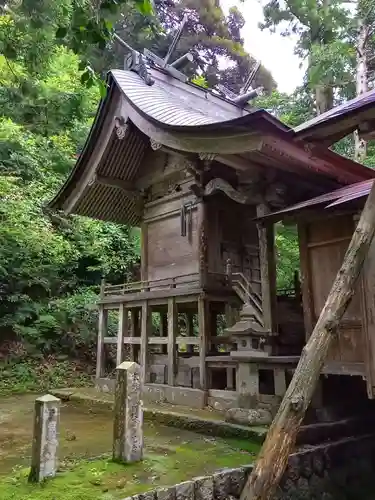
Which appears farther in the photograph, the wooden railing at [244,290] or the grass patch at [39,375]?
the grass patch at [39,375]

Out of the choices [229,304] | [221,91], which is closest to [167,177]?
[229,304]

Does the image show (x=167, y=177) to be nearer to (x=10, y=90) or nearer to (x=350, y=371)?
(x=10, y=90)

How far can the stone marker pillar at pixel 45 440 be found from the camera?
400 cm

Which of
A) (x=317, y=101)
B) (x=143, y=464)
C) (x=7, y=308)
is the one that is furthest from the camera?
(x=317, y=101)

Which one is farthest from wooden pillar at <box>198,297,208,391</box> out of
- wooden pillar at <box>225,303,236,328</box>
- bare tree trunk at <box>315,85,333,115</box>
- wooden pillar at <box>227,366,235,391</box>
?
bare tree trunk at <box>315,85,333,115</box>

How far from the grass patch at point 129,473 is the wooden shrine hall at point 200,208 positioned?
1.11 metres

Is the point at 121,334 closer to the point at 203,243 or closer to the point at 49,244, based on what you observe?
the point at 203,243

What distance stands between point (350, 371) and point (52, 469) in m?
3.55

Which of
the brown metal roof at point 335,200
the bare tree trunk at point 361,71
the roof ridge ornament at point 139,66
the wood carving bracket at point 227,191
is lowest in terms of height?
the brown metal roof at point 335,200

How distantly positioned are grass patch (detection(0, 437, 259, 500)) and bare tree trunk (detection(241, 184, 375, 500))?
1.10 m

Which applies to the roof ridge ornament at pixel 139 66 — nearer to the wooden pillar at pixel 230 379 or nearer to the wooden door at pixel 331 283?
the wooden door at pixel 331 283

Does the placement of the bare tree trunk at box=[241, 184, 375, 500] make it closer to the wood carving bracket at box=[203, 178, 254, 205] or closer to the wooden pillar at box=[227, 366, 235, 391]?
the wood carving bracket at box=[203, 178, 254, 205]

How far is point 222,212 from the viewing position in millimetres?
8914

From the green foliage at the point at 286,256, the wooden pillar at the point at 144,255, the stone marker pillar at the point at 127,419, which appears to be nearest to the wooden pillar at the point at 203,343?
the wooden pillar at the point at 144,255
